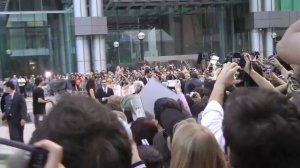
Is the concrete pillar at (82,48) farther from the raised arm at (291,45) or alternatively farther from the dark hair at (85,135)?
the dark hair at (85,135)

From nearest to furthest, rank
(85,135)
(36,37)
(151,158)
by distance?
(85,135)
(151,158)
(36,37)

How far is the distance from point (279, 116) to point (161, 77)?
22.5m

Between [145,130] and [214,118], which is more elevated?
[214,118]

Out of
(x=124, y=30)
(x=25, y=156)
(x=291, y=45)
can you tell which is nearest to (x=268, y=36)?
(x=124, y=30)

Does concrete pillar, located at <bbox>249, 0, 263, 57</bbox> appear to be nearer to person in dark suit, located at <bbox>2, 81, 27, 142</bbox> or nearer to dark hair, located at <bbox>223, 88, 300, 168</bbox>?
person in dark suit, located at <bbox>2, 81, 27, 142</bbox>

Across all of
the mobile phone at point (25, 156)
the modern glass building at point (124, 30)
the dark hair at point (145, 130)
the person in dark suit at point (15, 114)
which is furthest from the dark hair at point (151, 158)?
the modern glass building at point (124, 30)

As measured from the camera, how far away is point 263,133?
1.97 meters

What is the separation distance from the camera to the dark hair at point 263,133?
198 cm

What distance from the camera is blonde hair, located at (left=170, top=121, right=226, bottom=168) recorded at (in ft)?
9.41

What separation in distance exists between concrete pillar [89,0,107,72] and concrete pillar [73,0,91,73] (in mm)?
583

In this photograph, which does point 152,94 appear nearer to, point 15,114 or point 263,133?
point 263,133

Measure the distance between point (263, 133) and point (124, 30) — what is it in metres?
50.9

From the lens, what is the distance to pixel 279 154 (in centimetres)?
199

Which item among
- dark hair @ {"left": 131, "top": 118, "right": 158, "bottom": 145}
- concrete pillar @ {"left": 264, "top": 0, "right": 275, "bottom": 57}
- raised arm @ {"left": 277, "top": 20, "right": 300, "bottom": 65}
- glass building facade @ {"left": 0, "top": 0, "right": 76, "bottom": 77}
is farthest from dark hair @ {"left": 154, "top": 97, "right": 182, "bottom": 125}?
concrete pillar @ {"left": 264, "top": 0, "right": 275, "bottom": 57}
